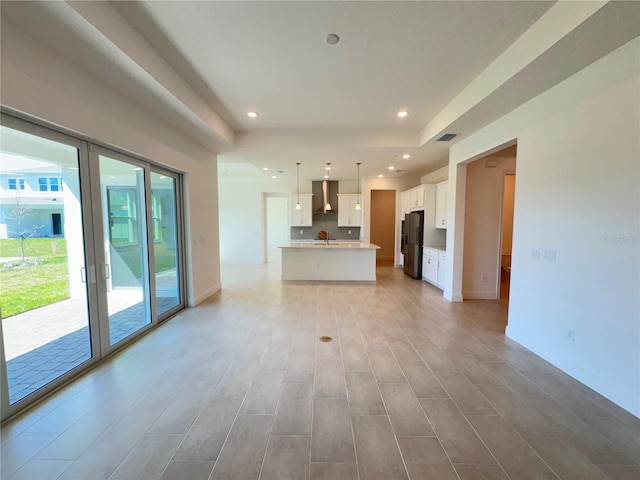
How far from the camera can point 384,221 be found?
10180 millimetres

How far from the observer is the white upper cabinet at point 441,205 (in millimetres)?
5789

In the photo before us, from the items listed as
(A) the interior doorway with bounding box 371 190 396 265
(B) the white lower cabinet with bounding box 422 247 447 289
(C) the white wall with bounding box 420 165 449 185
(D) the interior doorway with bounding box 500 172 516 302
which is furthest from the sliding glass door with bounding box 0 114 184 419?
(A) the interior doorway with bounding box 371 190 396 265

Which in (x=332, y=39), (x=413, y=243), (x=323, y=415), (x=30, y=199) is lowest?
(x=323, y=415)

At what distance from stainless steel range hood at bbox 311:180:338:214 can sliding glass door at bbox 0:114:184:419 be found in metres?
5.62

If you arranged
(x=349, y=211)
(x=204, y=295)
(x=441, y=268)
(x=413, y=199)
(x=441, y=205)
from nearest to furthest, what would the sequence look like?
(x=204, y=295), (x=441, y=268), (x=441, y=205), (x=413, y=199), (x=349, y=211)

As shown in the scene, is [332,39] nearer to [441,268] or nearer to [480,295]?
[441,268]

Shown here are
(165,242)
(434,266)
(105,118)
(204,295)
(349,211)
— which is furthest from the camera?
(349,211)

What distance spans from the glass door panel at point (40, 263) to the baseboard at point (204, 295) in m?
1.83

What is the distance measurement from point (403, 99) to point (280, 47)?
1870 mm

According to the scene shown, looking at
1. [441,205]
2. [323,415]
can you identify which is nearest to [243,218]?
[441,205]

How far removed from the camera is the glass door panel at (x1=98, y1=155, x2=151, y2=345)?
2812 millimetres

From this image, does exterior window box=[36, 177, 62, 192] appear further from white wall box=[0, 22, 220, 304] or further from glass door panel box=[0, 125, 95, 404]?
white wall box=[0, 22, 220, 304]

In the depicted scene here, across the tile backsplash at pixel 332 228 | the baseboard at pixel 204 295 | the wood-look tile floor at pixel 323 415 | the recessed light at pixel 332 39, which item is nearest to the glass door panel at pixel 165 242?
the baseboard at pixel 204 295

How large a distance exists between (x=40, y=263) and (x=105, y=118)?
4.97 feet
